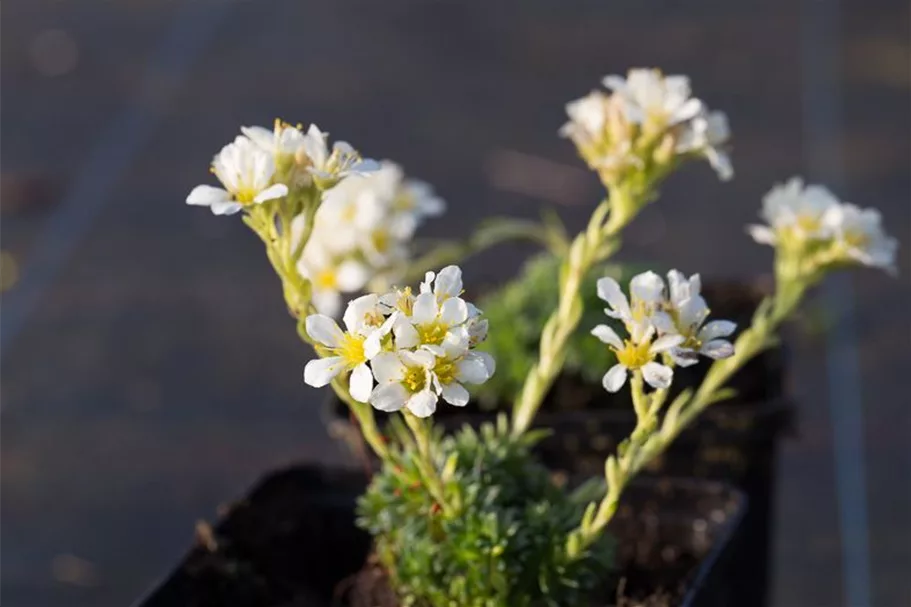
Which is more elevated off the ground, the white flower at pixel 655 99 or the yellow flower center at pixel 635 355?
the white flower at pixel 655 99

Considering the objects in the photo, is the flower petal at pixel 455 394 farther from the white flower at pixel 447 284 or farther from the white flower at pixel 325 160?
the white flower at pixel 325 160

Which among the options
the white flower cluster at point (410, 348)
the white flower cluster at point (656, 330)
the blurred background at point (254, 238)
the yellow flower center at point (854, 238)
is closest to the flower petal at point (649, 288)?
the white flower cluster at point (656, 330)

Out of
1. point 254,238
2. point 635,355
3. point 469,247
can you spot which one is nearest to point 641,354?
point 635,355

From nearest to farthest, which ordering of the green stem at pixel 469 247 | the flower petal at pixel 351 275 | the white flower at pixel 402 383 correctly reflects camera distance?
the white flower at pixel 402 383 → the flower petal at pixel 351 275 → the green stem at pixel 469 247

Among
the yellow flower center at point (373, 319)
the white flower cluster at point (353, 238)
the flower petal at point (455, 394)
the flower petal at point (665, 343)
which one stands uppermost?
the white flower cluster at point (353, 238)

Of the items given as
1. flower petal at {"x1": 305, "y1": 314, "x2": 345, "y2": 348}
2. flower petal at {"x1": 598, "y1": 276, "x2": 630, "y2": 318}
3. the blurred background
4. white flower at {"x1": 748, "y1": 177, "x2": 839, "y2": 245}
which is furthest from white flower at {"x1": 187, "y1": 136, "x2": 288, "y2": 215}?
the blurred background

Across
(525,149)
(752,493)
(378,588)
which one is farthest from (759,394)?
(525,149)

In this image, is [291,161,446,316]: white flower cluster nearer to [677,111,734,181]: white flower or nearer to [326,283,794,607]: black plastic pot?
[326,283,794,607]: black plastic pot

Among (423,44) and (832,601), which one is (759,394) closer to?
(832,601)

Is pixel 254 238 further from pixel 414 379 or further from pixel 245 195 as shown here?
pixel 414 379
